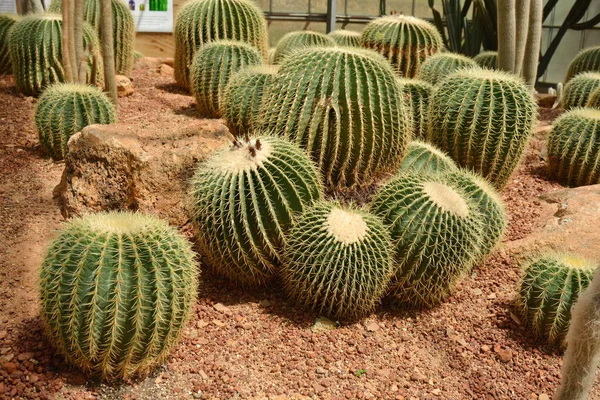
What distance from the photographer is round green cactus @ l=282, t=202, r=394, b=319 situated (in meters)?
3.18

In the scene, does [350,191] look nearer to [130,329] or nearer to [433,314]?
[433,314]

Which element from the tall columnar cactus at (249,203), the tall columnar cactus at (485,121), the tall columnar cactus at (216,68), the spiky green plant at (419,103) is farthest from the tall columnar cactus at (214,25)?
the tall columnar cactus at (249,203)

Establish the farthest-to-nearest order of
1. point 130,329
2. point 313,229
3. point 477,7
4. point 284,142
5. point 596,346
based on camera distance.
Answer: point 477,7, point 284,142, point 313,229, point 130,329, point 596,346

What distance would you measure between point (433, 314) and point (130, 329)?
1626 millimetres

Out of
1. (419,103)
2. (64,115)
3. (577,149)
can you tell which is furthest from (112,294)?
(577,149)

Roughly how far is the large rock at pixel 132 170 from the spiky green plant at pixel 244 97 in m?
1.03

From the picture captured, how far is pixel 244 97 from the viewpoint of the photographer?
16.3 feet

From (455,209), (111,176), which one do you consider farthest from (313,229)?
(111,176)

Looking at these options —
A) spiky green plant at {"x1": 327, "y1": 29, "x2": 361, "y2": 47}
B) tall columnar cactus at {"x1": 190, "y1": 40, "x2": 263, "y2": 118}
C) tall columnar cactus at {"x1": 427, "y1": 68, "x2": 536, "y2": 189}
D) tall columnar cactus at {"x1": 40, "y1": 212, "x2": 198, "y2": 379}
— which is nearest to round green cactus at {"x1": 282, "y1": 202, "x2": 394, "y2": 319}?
tall columnar cactus at {"x1": 40, "y1": 212, "x2": 198, "y2": 379}

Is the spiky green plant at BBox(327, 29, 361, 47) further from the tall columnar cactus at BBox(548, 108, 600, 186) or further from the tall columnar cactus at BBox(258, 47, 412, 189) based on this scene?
the tall columnar cactus at BBox(258, 47, 412, 189)

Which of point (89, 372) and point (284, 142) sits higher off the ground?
point (284, 142)

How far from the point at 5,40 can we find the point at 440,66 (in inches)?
170

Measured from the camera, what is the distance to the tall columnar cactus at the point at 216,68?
232 inches

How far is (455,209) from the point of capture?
11.2 feet
